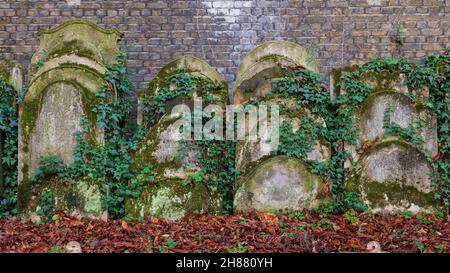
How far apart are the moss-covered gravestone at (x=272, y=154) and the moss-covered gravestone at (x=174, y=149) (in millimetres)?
286

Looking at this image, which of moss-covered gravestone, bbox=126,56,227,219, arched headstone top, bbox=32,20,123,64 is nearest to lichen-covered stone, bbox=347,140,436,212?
moss-covered gravestone, bbox=126,56,227,219

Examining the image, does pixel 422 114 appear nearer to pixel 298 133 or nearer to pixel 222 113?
pixel 298 133

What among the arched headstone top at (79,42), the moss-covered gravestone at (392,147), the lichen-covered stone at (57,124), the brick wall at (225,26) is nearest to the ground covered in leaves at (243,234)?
the moss-covered gravestone at (392,147)

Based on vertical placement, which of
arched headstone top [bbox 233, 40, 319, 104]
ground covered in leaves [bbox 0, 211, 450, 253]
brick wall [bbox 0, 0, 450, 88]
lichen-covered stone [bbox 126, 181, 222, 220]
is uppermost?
brick wall [bbox 0, 0, 450, 88]

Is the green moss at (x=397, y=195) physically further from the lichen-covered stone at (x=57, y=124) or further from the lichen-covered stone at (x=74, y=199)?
the lichen-covered stone at (x=57, y=124)

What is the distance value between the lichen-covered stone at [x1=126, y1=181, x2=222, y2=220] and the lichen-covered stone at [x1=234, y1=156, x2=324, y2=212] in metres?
0.38

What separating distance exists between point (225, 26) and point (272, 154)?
147 inches

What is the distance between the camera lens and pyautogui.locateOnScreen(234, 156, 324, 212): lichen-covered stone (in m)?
4.71

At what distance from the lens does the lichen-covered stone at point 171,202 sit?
4672mm

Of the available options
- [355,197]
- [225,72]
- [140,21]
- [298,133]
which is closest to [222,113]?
[298,133]

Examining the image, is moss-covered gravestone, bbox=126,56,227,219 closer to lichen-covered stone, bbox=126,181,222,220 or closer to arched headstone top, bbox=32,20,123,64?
lichen-covered stone, bbox=126,181,222,220

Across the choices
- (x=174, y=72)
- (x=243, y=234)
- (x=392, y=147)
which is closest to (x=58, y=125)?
(x=174, y=72)

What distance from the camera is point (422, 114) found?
4895 mm

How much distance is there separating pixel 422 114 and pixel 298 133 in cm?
132
